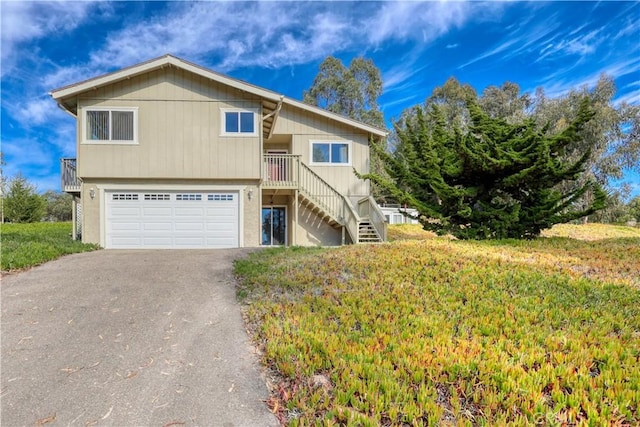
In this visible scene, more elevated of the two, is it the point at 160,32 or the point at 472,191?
the point at 160,32

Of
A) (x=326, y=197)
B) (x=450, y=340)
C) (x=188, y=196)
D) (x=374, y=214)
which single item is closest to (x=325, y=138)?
(x=326, y=197)

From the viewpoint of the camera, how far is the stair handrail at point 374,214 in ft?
38.2

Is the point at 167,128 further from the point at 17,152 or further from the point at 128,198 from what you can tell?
the point at 17,152

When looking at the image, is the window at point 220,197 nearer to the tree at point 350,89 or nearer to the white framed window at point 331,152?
the white framed window at point 331,152

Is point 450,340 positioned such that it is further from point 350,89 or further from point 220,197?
point 350,89

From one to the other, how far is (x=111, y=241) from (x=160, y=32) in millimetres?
8175

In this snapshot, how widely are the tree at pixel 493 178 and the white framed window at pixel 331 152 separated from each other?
11.1ft

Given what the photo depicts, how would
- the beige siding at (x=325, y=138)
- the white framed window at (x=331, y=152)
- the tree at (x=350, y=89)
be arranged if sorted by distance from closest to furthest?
the beige siding at (x=325, y=138), the white framed window at (x=331, y=152), the tree at (x=350, y=89)

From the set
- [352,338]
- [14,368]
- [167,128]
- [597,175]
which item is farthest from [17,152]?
[597,175]

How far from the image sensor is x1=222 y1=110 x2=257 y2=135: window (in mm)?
11766

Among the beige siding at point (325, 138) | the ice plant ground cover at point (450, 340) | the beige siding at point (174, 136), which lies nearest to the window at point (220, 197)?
the beige siding at point (174, 136)

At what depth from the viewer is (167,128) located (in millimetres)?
11531

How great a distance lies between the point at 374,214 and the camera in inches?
497

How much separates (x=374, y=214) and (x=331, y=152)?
3.58 metres
